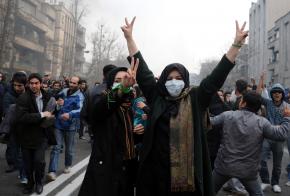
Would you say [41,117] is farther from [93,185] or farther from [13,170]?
[93,185]

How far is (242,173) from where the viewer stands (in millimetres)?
4781

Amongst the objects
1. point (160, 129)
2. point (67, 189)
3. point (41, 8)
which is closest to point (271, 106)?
point (67, 189)

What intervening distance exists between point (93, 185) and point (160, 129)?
2.47ft

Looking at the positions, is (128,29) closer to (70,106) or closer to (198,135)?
(198,135)

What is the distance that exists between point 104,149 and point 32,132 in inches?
118

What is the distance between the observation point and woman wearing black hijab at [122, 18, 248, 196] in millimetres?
3416

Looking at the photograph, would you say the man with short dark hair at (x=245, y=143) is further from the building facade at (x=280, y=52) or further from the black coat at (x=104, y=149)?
the building facade at (x=280, y=52)

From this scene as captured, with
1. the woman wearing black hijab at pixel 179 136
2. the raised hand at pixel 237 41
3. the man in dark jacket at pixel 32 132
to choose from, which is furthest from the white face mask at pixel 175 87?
the man in dark jacket at pixel 32 132

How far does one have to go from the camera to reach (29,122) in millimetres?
6074

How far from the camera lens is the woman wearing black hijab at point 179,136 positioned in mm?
3416

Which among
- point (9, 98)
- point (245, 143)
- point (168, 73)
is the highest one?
point (168, 73)

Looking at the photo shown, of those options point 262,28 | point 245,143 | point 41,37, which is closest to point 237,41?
point 245,143

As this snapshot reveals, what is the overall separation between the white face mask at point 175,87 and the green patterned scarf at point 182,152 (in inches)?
7.9

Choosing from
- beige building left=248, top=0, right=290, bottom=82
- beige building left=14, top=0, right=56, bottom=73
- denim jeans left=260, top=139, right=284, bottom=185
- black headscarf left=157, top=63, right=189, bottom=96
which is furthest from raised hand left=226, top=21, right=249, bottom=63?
beige building left=248, top=0, right=290, bottom=82
